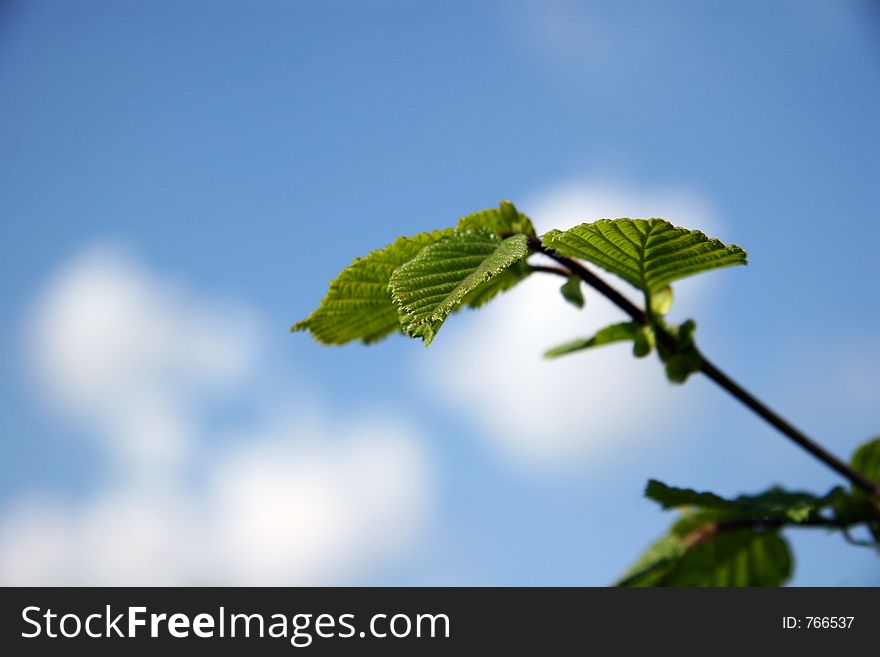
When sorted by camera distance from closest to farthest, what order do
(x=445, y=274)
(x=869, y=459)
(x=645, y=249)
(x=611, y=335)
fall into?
(x=445, y=274) < (x=645, y=249) < (x=611, y=335) < (x=869, y=459)

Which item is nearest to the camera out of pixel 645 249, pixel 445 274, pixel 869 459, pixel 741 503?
pixel 445 274

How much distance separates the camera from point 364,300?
1605mm

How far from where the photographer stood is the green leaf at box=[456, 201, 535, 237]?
147 cm

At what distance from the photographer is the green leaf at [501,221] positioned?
1.47 metres

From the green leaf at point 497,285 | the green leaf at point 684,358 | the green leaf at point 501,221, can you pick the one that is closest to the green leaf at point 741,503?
the green leaf at point 684,358

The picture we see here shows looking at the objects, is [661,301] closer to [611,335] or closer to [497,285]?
[611,335]

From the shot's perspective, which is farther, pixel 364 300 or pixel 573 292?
pixel 364 300

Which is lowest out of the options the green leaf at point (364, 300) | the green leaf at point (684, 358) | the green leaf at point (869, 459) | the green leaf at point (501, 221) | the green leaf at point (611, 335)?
the green leaf at point (869, 459)

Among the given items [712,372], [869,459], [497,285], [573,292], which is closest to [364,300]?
[497,285]

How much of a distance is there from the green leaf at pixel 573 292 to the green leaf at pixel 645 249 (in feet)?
0.17

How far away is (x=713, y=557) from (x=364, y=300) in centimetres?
122

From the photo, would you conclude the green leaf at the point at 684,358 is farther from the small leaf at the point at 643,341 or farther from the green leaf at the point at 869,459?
the green leaf at the point at 869,459

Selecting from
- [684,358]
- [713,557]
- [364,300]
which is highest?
[364,300]
